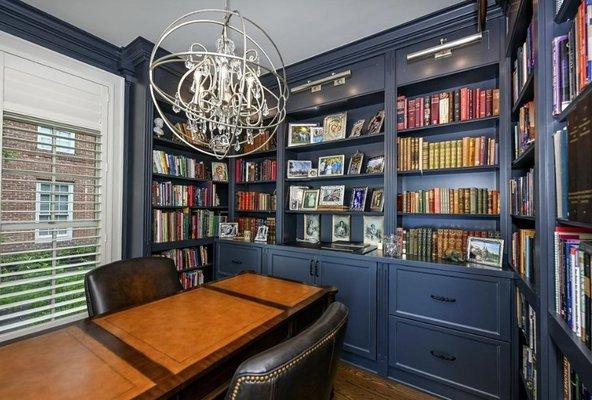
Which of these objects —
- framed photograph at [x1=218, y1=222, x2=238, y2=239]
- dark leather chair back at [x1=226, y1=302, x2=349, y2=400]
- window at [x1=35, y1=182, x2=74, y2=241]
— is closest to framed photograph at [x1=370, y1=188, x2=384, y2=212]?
framed photograph at [x1=218, y1=222, x2=238, y2=239]

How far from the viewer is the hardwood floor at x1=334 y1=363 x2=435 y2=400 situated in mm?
1889

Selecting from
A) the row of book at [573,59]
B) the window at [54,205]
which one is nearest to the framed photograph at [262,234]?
the window at [54,205]

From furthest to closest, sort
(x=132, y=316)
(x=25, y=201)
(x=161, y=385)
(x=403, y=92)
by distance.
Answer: (x=403, y=92)
(x=25, y=201)
(x=132, y=316)
(x=161, y=385)

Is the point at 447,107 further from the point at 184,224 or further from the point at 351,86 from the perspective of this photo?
the point at 184,224

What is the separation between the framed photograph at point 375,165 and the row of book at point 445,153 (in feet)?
0.69

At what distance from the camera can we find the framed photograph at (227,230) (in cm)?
323

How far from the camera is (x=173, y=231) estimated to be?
2830 mm

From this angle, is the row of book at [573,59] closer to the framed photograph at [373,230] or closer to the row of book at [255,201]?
the framed photograph at [373,230]

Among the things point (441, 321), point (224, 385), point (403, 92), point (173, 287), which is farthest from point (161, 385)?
point (403, 92)

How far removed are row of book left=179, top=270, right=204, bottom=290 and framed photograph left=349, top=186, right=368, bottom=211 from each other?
6.08 ft

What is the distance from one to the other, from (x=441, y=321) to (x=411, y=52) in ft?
6.72

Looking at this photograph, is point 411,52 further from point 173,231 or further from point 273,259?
point 173,231

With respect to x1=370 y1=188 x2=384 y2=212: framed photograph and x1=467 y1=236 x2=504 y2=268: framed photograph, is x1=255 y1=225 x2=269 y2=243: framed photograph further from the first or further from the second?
x1=467 y1=236 x2=504 y2=268: framed photograph

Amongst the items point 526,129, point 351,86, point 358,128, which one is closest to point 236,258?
point 358,128
